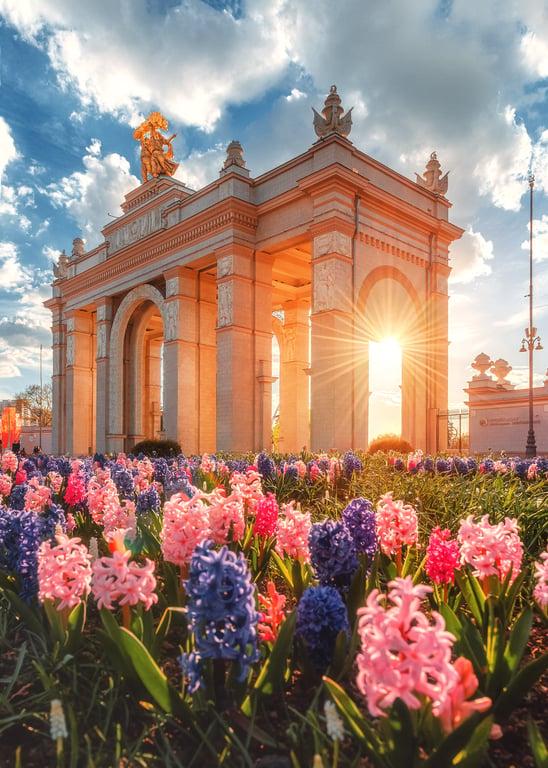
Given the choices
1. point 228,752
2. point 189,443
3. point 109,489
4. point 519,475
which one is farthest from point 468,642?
point 189,443

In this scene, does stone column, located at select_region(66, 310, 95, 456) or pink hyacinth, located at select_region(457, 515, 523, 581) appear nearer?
pink hyacinth, located at select_region(457, 515, 523, 581)

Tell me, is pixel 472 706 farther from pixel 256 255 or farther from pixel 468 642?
pixel 256 255

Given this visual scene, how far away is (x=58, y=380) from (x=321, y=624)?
30.8m

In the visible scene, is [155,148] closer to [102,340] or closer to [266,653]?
[102,340]

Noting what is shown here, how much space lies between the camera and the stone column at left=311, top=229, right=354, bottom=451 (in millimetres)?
16531

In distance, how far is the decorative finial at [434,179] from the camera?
70.4 ft

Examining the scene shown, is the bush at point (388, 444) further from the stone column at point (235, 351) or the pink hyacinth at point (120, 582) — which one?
the pink hyacinth at point (120, 582)

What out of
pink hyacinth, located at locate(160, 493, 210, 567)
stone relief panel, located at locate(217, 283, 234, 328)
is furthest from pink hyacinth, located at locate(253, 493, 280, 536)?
stone relief panel, located at locate(217, 283, 234, 328)

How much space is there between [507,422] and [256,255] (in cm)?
1178

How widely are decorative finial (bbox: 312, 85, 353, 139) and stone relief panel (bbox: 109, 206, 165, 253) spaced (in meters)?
8.78

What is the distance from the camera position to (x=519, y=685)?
1.83 meters

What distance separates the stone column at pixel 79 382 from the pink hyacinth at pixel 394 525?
27383 mm

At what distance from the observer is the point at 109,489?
4.30m

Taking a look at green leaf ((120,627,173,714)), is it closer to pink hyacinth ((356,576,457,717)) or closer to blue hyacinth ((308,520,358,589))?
pink hyacinth ((356,576,457,717))
